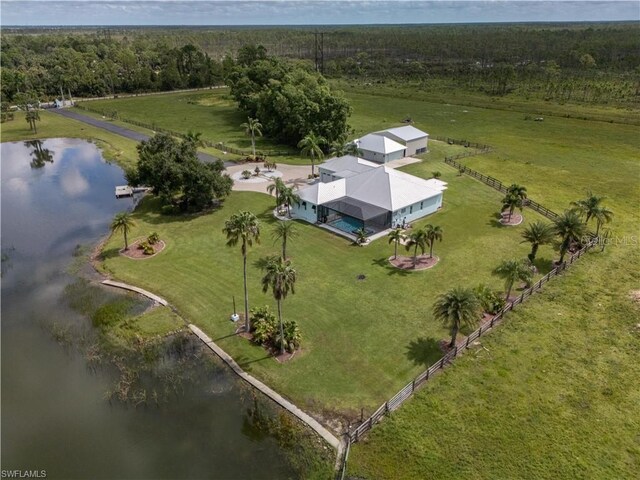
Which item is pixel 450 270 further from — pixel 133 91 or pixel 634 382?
pixel 133 91

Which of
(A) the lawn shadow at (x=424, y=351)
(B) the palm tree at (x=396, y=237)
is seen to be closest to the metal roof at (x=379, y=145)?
(B) the palm tree at (x=396, y=237)

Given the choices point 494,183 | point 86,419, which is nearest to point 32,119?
point 86,419

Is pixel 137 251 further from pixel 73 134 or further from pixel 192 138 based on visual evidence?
pixel 73 134

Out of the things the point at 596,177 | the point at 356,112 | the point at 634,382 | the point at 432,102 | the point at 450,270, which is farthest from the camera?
the point at 432,102

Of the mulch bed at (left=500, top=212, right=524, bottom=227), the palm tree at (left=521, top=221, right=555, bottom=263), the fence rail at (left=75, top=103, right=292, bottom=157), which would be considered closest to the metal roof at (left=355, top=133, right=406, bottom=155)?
the fence rail at (left=75, top=103, right=292, bottom=157)

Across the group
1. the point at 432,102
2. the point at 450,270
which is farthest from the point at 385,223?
the point at 432,102

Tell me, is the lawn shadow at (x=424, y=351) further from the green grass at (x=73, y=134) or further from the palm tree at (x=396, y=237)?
the green grass at (x=73, y=134)
